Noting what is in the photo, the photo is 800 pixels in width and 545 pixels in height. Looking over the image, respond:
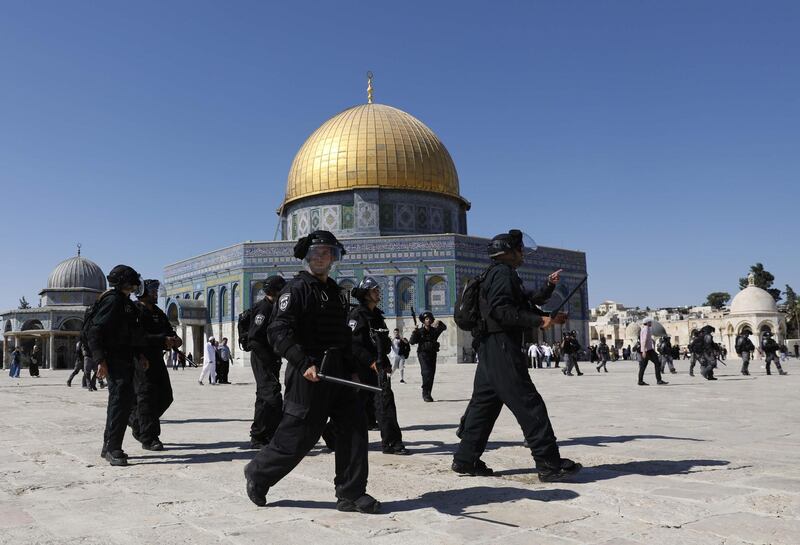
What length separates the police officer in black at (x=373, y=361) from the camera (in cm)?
539

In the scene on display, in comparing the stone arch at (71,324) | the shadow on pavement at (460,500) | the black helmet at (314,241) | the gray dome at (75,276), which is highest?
the gray dome at (75,276)

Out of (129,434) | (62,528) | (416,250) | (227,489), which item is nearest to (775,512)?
(227,489)

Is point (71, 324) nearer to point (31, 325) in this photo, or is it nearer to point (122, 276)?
point (31, 325)

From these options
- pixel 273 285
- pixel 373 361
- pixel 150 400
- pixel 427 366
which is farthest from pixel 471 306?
pixel 427 366

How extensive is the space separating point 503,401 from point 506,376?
18cm

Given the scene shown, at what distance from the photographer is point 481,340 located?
15.5 feet

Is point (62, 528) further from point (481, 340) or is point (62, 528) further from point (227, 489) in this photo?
point (481, 340)

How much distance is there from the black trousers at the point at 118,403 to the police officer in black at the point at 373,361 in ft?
6.02

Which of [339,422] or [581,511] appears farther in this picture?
[339,422]

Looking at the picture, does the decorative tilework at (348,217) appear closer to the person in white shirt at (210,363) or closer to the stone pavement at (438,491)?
the person in white shirt at (210,363)

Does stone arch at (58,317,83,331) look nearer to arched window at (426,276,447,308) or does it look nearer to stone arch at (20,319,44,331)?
stone arch at (20,319,44,331)

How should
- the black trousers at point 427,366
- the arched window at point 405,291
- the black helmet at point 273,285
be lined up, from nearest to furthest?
the black helmet at point 273,285
the black trousers at point 427,366
the arched window at point 405,291

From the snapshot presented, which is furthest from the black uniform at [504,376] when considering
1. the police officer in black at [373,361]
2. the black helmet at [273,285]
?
the black helmet at [273,285]

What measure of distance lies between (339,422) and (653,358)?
11.2 meters
